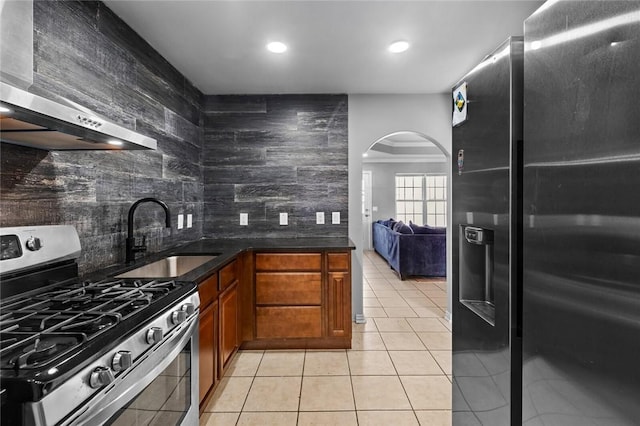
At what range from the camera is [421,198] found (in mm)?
9492

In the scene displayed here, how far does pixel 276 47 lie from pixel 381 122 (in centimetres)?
158

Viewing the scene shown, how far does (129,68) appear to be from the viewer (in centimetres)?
232

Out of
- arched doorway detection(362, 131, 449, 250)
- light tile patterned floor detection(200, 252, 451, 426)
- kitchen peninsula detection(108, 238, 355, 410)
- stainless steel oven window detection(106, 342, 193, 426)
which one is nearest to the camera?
stainless steel oven window detection(106, 342, 193, 426)

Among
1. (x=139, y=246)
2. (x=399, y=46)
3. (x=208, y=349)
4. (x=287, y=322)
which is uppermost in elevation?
(x=399, y=46)

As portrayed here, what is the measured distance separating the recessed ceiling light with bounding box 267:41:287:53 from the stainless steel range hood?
1.37 metres

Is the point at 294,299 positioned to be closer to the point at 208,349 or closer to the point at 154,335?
the point at 208,349

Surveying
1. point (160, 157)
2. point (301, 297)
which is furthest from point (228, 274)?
point (160, 157)

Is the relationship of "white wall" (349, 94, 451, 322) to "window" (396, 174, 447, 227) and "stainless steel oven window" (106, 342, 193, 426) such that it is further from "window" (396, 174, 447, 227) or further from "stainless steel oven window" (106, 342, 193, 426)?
"window" (396, 174, 447, 227)

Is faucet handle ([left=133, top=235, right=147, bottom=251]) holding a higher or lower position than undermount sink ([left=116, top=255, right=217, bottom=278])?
higher

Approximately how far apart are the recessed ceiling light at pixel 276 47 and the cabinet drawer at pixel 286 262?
1712 mm

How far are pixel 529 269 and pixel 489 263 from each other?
0.38 meters

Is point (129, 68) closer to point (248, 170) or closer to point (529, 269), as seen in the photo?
point (248, 170)

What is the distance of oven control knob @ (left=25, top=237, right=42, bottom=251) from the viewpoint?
1418mm

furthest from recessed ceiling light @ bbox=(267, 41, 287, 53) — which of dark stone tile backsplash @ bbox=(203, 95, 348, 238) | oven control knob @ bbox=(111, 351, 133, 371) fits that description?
oven control knob @ bbox=(111, 351, 133, 371)
